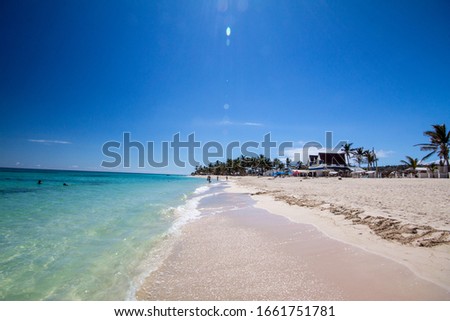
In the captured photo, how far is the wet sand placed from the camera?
10.4 ft

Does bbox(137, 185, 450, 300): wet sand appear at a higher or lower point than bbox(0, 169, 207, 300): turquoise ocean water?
higher

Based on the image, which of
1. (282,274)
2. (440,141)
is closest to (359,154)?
(440,141)

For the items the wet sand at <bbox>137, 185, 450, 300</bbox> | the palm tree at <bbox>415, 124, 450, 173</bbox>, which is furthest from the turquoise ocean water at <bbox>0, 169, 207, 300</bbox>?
the palm tree at <bbox>415, 124, 450, 173</bbox>

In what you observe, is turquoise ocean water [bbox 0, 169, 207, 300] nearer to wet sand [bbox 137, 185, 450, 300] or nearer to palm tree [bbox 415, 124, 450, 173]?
wet sand [bbox 137, 185, 450, 300]

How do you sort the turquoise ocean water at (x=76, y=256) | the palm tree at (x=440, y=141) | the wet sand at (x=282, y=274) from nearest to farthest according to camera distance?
1. the wet sand at (x=282, y=274)
2. the turquoise ocean water at (x=76, y=256)
3. the palm tree at (x=440, y=141)

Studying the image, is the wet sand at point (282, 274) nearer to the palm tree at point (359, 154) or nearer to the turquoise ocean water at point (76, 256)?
the turquoise ocean water at point (76, 256)

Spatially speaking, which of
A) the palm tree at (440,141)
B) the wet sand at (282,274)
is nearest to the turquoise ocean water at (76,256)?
the wet sand at (282,274)

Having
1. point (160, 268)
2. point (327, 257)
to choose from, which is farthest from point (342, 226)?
point (160, 268)

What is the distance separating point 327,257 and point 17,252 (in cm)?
745

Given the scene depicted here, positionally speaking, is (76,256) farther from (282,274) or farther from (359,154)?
(359,154)

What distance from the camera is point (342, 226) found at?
6730 millimetres

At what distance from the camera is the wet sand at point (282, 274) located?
10.4ft

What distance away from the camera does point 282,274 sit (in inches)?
150
